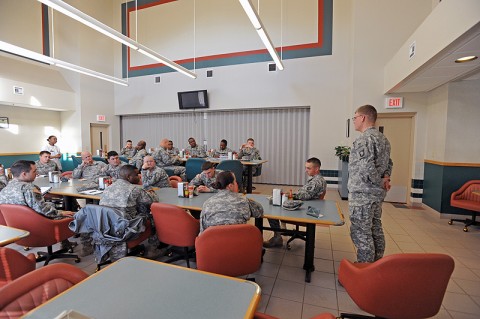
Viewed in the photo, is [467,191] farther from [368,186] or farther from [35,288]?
[35,288]

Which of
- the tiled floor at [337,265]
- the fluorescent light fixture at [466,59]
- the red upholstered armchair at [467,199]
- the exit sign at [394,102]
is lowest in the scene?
the tiled floor at [337,265]

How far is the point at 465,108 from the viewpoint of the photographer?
4.36m

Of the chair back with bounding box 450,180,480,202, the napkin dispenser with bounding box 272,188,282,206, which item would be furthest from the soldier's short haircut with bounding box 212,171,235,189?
the chair back with bounding box 450,180,480,202

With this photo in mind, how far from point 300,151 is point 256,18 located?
15.3 ft

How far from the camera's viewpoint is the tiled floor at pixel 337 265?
7.02 ft

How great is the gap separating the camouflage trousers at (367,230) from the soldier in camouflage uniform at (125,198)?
214cm

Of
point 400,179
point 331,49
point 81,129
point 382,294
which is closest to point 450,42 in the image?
point 382,294

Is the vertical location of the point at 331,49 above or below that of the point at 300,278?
above

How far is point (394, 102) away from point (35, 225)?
6.43 meters

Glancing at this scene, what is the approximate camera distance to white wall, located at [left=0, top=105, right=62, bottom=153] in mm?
7059

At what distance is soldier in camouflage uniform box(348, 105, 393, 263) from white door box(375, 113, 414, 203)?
366 centimetres

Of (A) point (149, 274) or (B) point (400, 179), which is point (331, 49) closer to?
(B) point (400, 179)

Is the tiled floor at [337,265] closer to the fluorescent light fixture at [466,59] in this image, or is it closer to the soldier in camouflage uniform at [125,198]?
the soldier in camouflage uniform at [125,198]

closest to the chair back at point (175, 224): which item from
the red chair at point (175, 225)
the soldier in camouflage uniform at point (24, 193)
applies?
the red chair at point (175, 225)
